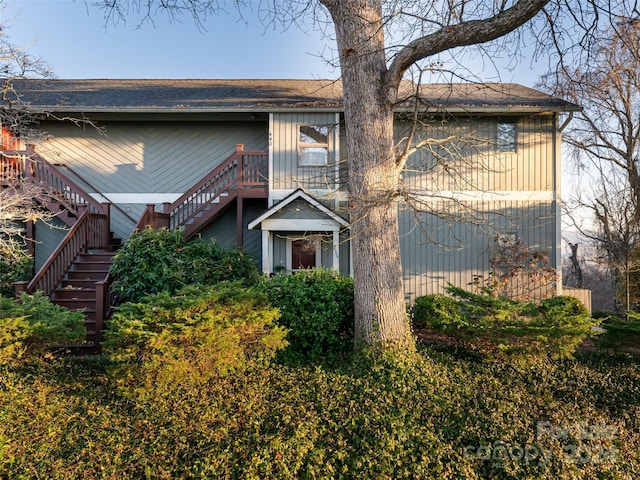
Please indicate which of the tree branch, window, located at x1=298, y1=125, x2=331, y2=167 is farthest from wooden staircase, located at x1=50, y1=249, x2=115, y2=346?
the tree branch

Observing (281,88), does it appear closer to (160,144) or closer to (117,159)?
(160,144)

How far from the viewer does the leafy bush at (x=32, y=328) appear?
A: 4.09 metres

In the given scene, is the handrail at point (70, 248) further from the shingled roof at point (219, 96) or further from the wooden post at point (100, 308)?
the shingled roof at point (219, 96)

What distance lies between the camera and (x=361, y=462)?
2865mm

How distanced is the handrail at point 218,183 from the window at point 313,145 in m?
1.15

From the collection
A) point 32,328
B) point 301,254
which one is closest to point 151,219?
point 301,254

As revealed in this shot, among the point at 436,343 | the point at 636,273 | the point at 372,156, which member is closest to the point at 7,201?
the point at 372,156

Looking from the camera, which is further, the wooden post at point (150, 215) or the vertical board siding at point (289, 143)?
the vertical board siding at point (289, 143)

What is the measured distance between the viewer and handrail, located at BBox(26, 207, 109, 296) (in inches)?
261

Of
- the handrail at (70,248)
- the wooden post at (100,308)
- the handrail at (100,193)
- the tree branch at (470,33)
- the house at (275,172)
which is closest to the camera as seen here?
the tree branch at (470,33)

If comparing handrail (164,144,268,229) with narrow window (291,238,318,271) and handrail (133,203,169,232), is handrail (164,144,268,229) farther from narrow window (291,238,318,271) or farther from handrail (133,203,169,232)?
narrow window (291,238,318,271)

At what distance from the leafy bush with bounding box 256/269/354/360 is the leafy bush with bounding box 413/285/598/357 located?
1.63 metres

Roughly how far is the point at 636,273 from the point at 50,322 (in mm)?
13738

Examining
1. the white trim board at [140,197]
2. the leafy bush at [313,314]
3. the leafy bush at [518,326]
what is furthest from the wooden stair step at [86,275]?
the leafy bush at [518,326]
